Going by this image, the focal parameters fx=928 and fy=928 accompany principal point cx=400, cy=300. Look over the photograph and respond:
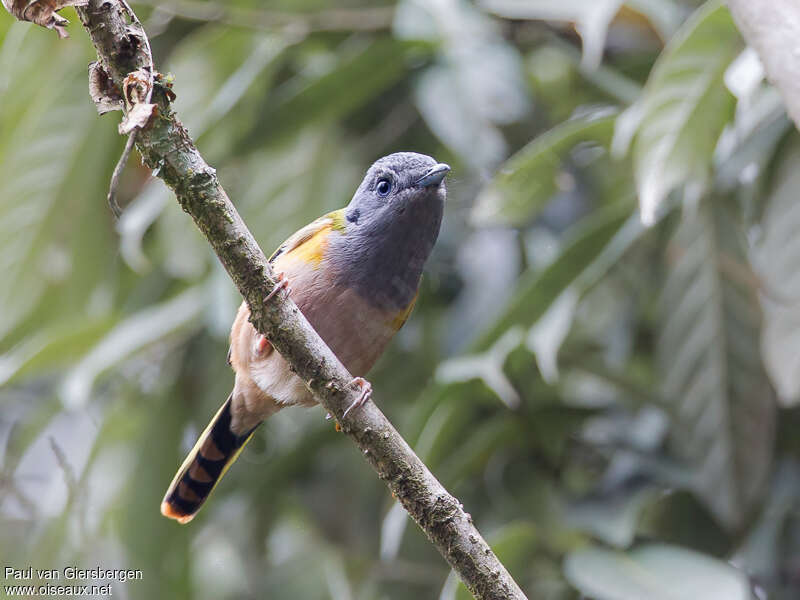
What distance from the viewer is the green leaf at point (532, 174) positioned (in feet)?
11.1

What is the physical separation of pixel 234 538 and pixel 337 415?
271 cm

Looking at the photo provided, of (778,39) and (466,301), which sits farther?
(466,301)

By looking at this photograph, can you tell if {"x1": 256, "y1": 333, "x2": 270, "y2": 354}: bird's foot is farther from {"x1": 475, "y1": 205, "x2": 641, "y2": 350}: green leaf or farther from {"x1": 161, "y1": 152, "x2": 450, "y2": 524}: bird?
{"x1": 475, "y1": 205, "x2": 641, "y2": 350}: green leaf

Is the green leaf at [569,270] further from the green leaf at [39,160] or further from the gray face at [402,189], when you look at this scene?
the green leaf at [39,160]

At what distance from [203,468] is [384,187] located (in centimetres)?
113

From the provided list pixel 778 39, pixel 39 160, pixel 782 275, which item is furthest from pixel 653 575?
pixel 39 160

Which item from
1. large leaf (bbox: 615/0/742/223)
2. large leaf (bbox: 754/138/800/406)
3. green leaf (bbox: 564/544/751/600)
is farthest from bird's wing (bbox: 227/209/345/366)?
large leaf (bbox: 754/138/800/406)

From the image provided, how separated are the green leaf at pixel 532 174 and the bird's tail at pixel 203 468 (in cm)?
116

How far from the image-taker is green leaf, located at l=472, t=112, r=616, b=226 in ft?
11.1

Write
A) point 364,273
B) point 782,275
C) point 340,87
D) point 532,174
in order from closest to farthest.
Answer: point 364,273
point 782,275
point 532,174
point 340,87

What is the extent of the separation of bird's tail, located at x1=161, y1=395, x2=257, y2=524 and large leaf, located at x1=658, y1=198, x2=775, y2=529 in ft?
5.42

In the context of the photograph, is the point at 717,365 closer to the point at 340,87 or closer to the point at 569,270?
the point at 569,270

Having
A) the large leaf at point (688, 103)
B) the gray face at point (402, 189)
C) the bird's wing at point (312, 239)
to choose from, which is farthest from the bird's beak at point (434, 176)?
the large leaf at point (688, 103)

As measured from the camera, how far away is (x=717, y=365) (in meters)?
3.55
